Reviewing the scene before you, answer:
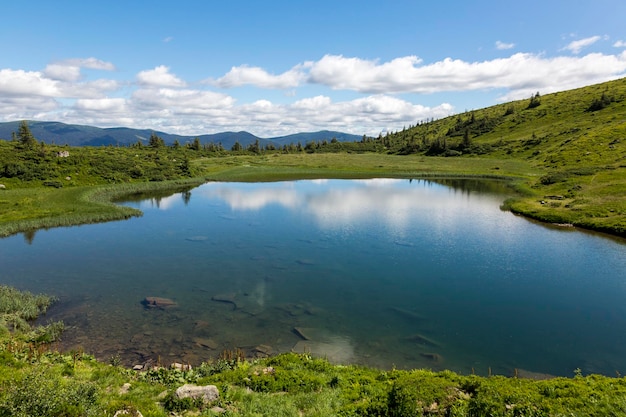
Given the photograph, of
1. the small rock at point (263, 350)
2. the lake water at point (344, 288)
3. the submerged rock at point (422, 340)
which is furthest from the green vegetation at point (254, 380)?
the submerged rock at point (422, 340)

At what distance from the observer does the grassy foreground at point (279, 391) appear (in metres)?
14.5

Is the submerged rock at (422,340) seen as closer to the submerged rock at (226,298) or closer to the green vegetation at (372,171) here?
the submerged rock at (226,298)

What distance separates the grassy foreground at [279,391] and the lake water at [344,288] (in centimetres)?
367

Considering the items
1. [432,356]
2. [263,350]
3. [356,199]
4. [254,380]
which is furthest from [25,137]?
[432,356]

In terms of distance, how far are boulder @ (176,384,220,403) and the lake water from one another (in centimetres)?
716

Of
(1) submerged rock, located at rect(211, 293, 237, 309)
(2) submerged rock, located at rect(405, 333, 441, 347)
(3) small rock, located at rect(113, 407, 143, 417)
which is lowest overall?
(2) submerged rock, located at rect(405, 333, 441, 347)

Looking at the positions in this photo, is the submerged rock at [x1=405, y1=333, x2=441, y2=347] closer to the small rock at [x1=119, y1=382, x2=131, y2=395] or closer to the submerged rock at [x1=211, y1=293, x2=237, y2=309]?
the submerged rock at [x1=211, y1=293, x2=237, y2=309]

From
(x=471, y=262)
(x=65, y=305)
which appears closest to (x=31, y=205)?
(x=65, y=305)

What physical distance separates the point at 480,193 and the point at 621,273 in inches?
2371

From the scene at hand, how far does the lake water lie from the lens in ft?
81.6

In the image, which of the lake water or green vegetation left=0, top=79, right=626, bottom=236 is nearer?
the lake water

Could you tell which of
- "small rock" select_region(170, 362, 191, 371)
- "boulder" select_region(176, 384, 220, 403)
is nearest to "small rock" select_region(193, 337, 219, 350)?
"small rock" select_region(170, 362, 191, 371)

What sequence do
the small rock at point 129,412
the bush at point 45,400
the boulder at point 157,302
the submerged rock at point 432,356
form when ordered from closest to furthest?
1. the bush at point 45,400
2. the small rock at point 129,412
3. the submerged rock at point 432,356
4. the boulder at point 157,302

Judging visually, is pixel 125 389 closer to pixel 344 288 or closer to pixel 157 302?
pixel 157 302
